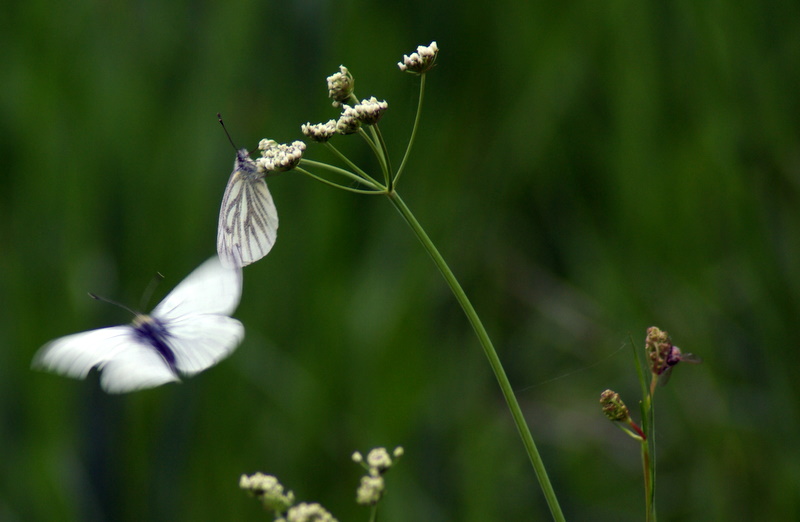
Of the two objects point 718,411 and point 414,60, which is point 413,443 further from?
point 414,60

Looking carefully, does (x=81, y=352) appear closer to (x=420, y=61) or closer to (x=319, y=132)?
(x=319, y=132)

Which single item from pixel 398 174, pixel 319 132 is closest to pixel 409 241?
pixel 319 132

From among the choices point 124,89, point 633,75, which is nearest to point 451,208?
point 633,75

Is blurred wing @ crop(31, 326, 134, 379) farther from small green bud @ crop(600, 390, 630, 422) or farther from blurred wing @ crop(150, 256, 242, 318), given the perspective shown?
small green bud @ crop(600, 390, 630, 422)

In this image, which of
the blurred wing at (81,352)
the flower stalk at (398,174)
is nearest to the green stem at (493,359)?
the flower stalk at (398,174)

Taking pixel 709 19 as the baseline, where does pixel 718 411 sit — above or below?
below

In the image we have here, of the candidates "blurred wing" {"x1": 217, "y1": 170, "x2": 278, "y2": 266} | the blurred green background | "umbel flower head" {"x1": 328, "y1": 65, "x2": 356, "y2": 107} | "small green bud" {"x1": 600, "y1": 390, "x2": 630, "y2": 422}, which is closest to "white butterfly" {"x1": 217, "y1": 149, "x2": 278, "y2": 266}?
"blurred wing" {"x1": 217, "y1": 170, "x2": 278, "y2": 266}
